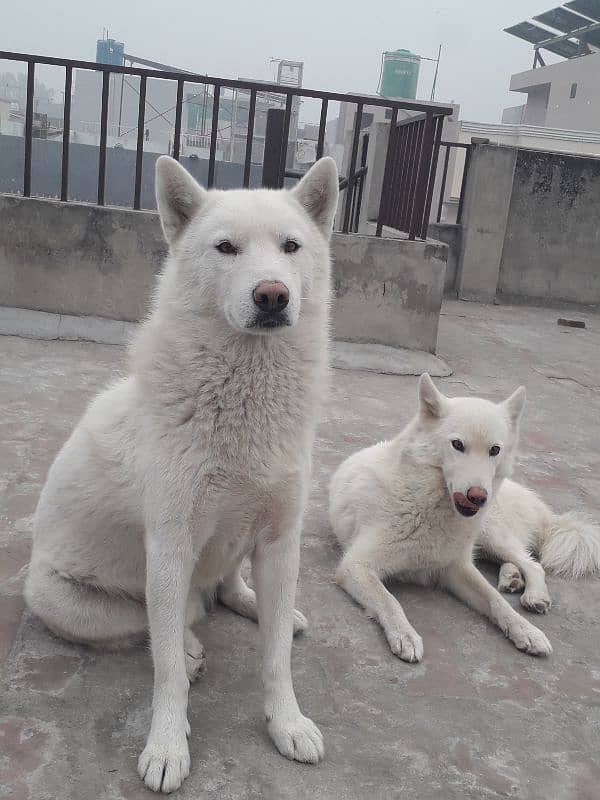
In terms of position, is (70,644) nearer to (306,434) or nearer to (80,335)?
(306,434)

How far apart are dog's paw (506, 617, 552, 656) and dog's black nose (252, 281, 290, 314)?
5.05 ft

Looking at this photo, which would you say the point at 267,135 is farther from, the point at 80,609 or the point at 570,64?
the point at 570,64

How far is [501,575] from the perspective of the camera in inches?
125

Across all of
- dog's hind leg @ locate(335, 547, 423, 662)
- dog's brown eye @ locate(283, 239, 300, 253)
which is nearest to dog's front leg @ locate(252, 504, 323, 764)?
dog's hind leg @ locate(335, 547, 423, 662)

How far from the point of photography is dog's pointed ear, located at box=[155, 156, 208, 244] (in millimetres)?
2135

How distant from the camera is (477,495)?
109 inches

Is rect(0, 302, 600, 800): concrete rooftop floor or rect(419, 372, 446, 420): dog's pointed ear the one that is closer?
rect(0, 302, 600, 800): concrete rooftop floor

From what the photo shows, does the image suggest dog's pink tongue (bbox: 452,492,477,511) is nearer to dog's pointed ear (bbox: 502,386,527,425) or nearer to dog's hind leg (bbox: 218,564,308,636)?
dog's pointed ear (bbox: 502,386,527,425)

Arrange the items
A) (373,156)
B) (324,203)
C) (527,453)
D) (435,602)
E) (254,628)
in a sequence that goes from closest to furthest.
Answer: (324,203) → (254,628) → (435,602) → (527,453) → (373,156)

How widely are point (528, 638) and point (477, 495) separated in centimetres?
53

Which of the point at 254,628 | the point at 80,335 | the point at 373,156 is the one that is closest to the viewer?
the point at 254,628

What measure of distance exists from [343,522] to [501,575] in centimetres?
71

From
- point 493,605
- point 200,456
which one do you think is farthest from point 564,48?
point 200,456

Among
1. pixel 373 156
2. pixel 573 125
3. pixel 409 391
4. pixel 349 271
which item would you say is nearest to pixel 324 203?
pixel 409 391
